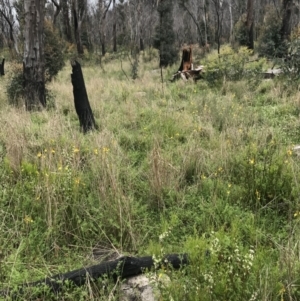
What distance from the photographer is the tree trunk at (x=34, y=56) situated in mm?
7078

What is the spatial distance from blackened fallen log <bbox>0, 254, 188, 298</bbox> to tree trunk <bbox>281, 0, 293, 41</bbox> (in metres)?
13.0

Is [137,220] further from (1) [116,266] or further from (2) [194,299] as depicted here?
(2) [194,299]

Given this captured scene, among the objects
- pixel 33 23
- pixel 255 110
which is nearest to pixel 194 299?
pixel 255 110

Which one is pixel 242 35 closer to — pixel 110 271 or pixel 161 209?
pixel 161 209

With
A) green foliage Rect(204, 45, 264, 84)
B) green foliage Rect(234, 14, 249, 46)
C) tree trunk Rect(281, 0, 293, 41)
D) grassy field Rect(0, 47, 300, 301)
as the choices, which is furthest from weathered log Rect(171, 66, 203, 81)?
green foliage Rect(234, 14, 249, 46)

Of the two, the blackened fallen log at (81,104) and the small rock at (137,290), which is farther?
the blackened fallen log at (81,104)

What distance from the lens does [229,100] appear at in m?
6.60

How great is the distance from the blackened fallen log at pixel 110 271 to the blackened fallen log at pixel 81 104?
128 inches

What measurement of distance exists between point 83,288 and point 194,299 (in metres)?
0.71

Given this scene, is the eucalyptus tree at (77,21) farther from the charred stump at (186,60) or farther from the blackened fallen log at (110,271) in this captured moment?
the blackened fallen log at (110,271)

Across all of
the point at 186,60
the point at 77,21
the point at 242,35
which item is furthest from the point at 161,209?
the point at 77,21

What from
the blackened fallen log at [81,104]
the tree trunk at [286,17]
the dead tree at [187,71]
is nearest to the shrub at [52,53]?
the dead tree at [187,71]

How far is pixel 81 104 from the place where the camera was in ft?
18.1

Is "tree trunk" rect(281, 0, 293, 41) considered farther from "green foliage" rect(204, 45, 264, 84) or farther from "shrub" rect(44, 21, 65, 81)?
"shrub" rect(44, 21, 65, 81)
